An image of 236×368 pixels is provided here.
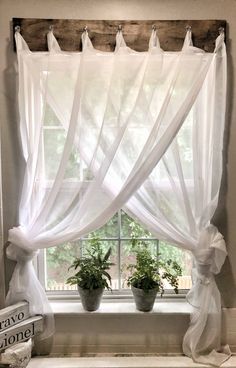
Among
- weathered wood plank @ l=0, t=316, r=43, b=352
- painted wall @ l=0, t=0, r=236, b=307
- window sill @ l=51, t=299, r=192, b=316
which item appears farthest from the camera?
window sill @ l=51, t=299, r=192, b=316

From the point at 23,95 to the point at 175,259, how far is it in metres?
1.18

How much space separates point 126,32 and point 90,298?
1.36m

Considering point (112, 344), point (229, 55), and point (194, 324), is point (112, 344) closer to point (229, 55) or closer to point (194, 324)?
point (194, 324)

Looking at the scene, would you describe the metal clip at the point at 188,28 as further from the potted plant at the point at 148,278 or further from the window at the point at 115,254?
the potted plant at the point at 148,278

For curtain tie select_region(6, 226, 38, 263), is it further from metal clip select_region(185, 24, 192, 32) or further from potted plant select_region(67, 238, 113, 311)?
metal clip select_region(185, 24, 192, 32)

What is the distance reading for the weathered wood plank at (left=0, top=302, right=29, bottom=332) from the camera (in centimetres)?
180

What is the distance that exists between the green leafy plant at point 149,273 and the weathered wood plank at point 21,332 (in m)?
0.51

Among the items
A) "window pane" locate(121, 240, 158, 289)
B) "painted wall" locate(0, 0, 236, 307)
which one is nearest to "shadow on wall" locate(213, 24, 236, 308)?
"painted wall" locate(0, 0, 236, 307)

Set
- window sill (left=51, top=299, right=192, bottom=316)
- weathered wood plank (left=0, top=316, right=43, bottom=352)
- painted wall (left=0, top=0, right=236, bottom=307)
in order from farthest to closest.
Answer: window sill (left=51, top=299, right=192, bottom=316) < painted wall (left=0, top=0, right=236, bottom=307) < weathered wood plank (left=0, top=316, right=43, bottom=352)

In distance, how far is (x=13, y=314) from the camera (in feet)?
6.05

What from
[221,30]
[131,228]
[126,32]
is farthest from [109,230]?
[221,30]

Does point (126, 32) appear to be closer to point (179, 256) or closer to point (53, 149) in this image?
point (53, 149)

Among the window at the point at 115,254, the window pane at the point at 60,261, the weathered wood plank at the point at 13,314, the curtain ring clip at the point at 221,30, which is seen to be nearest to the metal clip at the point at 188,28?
the curtain ring clip at the point at 221,30

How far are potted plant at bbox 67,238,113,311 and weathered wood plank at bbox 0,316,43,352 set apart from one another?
25 cm
